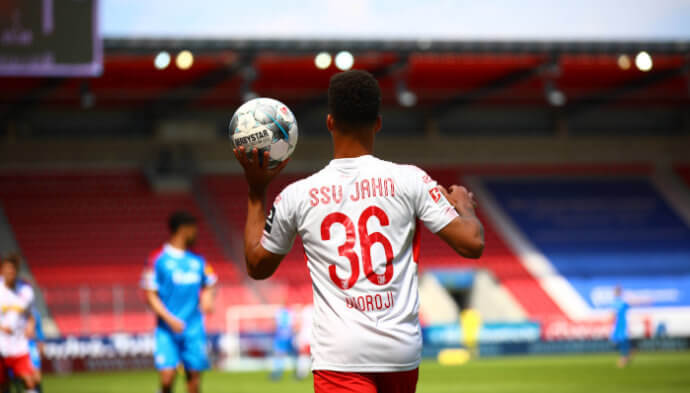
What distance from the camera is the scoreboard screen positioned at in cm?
1614

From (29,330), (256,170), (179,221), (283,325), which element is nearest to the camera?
(256,170)

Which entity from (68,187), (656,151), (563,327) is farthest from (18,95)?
(656,151)

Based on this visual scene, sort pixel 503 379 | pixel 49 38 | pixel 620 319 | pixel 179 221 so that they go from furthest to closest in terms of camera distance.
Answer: pixel 620 319 < pixel 503 379 < pixel 49 38 < pixel 179 221

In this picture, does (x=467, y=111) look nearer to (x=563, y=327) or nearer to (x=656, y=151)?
(x=656, y=151)

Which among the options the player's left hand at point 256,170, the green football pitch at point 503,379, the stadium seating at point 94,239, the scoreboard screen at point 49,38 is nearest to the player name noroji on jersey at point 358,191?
the player's left hand at point 256,170

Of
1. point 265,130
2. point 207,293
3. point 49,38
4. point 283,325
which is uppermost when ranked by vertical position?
point 49,38

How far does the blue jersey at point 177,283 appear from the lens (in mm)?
9781

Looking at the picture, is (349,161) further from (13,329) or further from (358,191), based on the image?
(13,329)

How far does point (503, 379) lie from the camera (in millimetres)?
18250

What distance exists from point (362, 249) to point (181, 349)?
20.6 feet

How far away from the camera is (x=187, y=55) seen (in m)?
26.0

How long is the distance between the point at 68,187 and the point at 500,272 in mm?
14215

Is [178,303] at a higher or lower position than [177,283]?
lower

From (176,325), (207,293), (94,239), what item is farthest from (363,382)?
(94,239)
